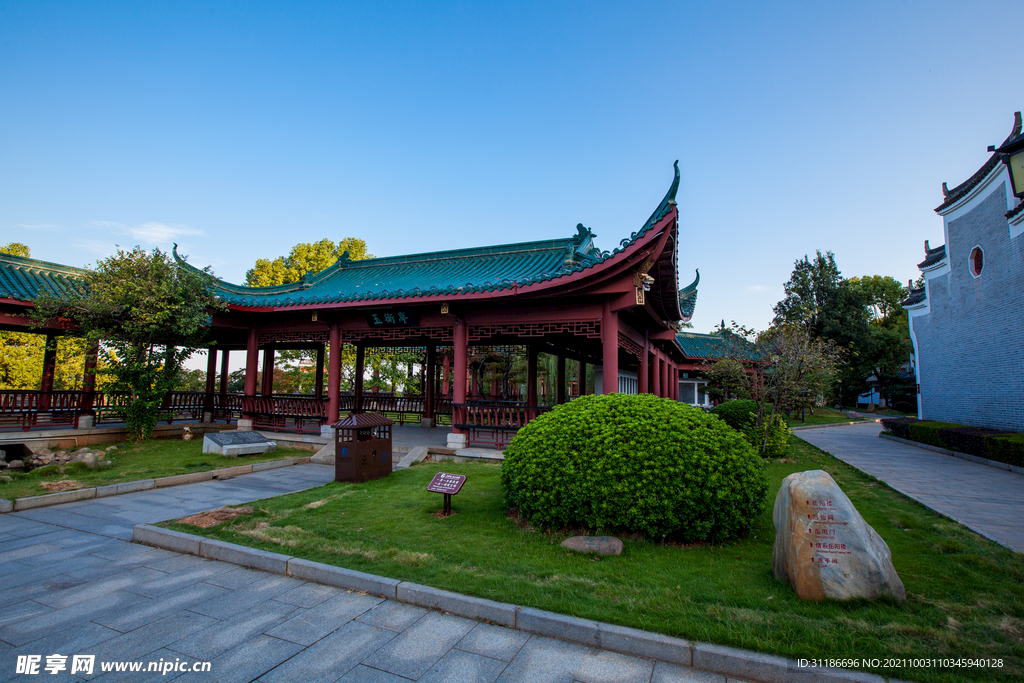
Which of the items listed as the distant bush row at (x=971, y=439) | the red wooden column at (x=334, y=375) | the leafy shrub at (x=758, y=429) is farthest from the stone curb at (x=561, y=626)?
the distant bush row at (x=971, y=439)

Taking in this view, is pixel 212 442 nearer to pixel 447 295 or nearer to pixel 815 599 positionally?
pixel 447 295

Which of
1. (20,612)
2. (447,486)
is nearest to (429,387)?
(447,486)

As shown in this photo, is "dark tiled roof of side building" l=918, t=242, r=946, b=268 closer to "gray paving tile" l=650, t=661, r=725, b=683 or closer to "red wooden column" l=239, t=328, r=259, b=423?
"gray paving tile" l=650, t=661, r=725, b=683

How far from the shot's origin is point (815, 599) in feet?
11.9

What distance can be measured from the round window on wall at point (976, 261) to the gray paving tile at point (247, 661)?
18746mm

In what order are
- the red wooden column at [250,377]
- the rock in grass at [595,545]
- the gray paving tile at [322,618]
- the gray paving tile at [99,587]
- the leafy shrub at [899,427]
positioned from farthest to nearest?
the leafy shrub at [899,427] < the red wooden column at [250,377] < the rock in grass at [595,545] < the gray paving tile at [99,587] < the gray paving tile at [322,618]

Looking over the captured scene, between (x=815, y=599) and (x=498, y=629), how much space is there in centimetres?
236

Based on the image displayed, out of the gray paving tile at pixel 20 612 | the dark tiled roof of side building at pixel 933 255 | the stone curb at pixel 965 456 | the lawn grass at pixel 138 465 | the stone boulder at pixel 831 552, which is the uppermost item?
the dark tiled roof of side building at pixel 933 255

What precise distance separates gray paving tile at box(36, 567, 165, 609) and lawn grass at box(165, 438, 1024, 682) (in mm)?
809

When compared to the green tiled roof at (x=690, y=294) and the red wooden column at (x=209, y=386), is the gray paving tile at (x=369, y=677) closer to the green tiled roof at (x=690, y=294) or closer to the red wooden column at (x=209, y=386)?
the red wooden column at (x=209, y=386)

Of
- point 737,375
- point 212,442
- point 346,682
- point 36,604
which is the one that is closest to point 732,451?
point 346,682

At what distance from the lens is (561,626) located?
3371mm

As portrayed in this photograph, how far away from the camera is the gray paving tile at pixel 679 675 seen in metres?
2.90

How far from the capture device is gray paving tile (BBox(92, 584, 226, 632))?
3596 millimetres
